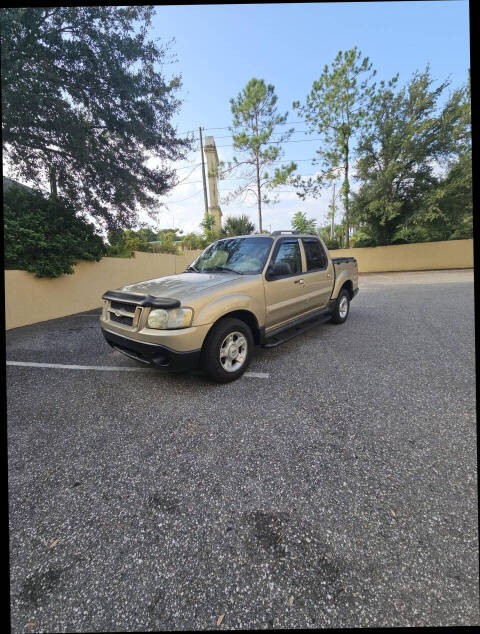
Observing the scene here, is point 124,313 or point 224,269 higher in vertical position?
point 224,269

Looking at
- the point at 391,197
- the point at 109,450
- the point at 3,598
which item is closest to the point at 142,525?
the point at 3,598

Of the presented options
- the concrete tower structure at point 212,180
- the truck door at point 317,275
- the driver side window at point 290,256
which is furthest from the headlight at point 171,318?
the concrete tower structure at point 212,180

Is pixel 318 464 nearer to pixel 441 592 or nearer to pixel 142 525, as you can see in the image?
pixel 441 592

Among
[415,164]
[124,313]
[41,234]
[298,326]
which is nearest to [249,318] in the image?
[298,326]

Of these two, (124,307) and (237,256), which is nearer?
(124,307)

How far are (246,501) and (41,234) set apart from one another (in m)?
7.68

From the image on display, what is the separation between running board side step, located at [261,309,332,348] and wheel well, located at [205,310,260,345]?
153mm

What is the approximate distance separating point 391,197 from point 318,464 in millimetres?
19278

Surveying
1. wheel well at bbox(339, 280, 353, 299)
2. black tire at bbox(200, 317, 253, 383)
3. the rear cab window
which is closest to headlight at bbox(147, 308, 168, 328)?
black tire at bbox(200, 317, 253, 383)

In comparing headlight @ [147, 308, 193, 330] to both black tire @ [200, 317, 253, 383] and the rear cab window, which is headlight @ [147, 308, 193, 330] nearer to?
black tire @ [200, 317, 253, 383]

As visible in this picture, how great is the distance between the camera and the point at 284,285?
387 cm

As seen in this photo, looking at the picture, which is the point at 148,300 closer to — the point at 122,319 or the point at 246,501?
the point at 122,319

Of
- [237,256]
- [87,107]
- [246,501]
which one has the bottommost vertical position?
[246,501]

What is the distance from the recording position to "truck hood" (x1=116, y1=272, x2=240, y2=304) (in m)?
3.01
